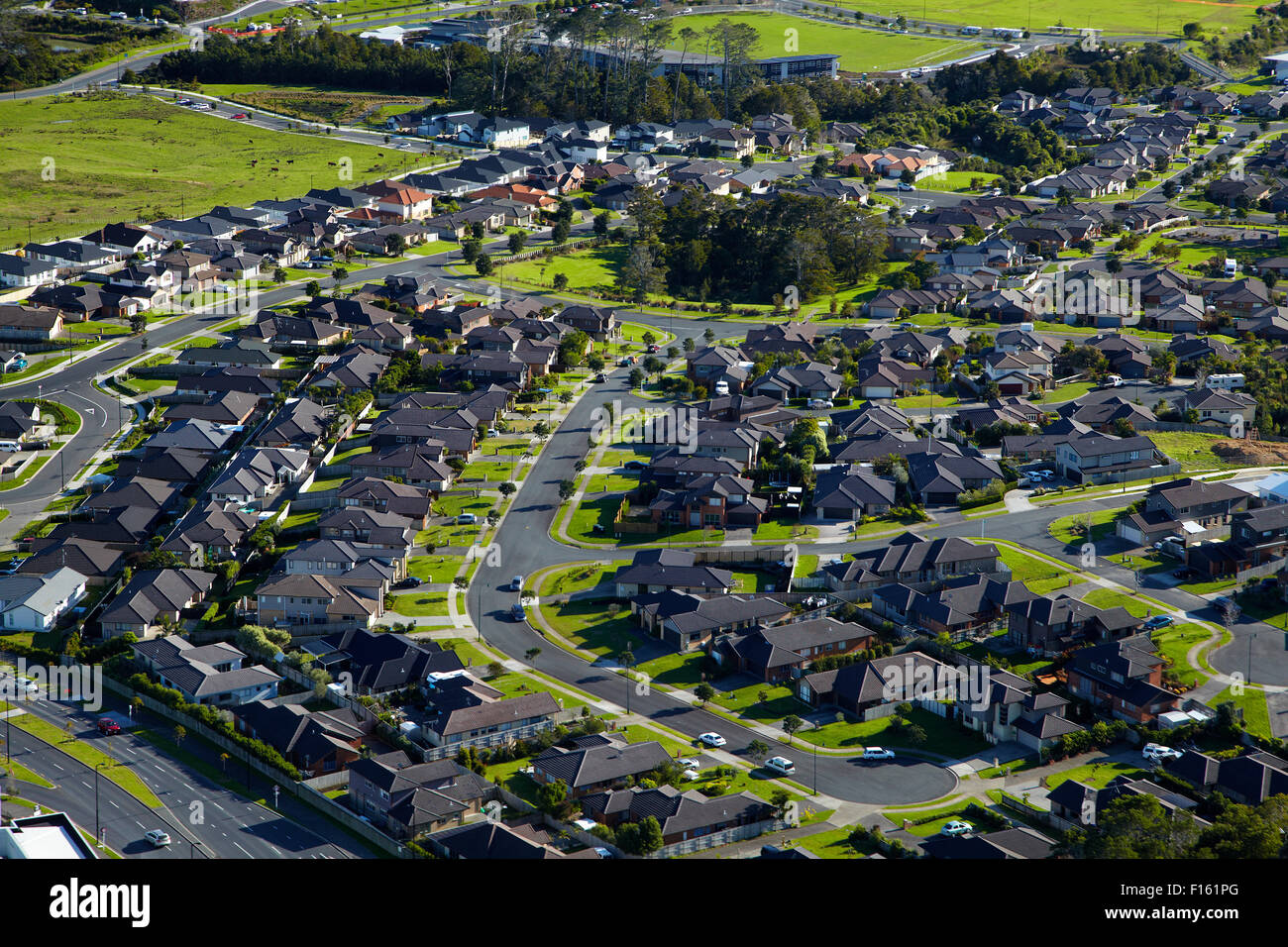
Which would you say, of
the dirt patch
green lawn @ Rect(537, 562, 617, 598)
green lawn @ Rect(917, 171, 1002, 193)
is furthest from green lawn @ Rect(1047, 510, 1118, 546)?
green lawn @ Rect(917, 171, 1002, 193)

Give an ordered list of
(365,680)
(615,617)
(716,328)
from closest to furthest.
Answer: (365,680) → (615,617) → (716,328)

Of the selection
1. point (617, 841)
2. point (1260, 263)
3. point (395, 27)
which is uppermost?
point (395, 27)

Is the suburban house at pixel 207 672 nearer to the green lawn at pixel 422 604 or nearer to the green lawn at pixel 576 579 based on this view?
the green lawn at pixel 422 604

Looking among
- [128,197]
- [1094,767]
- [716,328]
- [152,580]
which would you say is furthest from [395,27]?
[1094,767]

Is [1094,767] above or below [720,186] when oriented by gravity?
below

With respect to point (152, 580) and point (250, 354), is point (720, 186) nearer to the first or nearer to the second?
point (250, 354)

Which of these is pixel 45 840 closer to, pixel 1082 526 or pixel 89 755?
pixel 89 755

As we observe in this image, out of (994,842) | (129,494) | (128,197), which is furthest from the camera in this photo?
(128,197)
